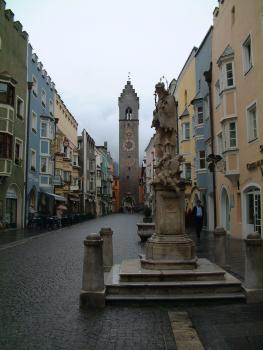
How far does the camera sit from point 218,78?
2602 cm

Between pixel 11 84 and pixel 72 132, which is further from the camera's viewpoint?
pixel 72 132

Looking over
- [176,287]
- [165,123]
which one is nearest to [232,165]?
[165,123]

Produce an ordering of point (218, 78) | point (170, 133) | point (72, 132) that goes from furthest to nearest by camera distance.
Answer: point (72, 132) < point (218, 78) < point (170, 133)

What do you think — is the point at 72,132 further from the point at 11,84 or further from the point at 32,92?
the point at 11,84

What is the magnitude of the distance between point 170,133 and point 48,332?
5.87 meters

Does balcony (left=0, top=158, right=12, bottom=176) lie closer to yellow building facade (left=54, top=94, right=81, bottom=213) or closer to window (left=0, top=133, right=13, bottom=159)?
window (left=0, top=133, right=13, bottom=159)

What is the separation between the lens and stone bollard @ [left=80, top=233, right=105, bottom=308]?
756 cm

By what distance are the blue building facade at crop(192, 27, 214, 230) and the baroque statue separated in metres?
18.4

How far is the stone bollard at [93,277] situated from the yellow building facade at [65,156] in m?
39.2

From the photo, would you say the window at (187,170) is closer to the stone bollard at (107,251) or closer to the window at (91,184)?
the stone bollard at (107,251)

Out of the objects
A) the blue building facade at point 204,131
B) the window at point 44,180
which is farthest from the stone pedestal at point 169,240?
the window at point 44,180

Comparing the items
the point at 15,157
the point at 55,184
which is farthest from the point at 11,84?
the point at 55,184

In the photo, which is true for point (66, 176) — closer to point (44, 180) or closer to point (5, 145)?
point (44, 180)

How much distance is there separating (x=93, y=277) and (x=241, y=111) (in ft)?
54.7
